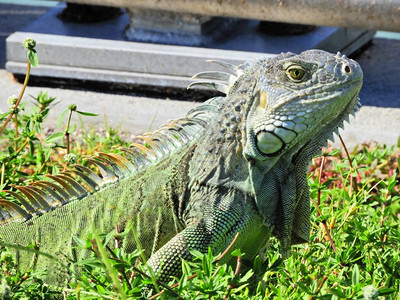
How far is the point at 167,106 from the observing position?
595 centimetres

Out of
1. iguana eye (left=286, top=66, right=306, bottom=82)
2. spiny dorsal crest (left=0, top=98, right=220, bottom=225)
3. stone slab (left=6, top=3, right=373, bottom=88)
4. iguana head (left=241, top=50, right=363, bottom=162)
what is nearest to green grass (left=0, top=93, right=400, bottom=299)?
spiny dorsal crest (left=0, top=98, right=220, bottom=225)

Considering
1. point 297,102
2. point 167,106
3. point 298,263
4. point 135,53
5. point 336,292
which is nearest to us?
point 336,292

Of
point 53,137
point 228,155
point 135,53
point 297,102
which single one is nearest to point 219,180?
point 228,155

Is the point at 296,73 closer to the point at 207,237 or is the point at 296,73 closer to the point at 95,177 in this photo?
the point at 207,237

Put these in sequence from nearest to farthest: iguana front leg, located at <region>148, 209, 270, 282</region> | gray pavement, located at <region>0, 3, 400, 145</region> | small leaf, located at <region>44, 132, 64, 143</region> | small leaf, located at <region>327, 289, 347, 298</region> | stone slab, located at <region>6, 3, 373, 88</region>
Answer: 1. small leaf, located at <region>327, 289, 347, 298</region>
2. iguana front leg, located at <region>148, 209, 270, 282</region>
3. small leaf, located at <region>44, 132, 64, 143</region>
4. gray pavement, located at <region>0, 3, 400, 145</region>
5. stone slab, located at <region>6, 3, 373, 88</region>

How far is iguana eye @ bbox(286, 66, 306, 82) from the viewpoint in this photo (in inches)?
121

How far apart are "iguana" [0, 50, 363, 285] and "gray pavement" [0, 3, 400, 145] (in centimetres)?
206

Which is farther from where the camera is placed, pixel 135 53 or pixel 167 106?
pixel 135 53

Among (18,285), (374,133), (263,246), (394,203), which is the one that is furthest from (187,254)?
(374,133)

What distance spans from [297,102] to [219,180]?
1.51 ft

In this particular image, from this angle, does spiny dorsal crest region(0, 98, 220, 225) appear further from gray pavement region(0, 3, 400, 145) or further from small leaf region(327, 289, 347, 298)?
gray pavement region(0, 3, 400, 145)

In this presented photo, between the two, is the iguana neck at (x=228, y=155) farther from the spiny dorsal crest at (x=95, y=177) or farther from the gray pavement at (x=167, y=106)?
the gray pavement at (x=167, y=106)

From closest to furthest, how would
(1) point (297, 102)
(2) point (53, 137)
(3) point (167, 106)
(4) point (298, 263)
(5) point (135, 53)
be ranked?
(1) point (297, 102) → (4) point (298, 263) → (2) point (53, 137) → (3) point (167, 106) → (5) point (135, 53)

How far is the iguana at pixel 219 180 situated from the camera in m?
3.04
